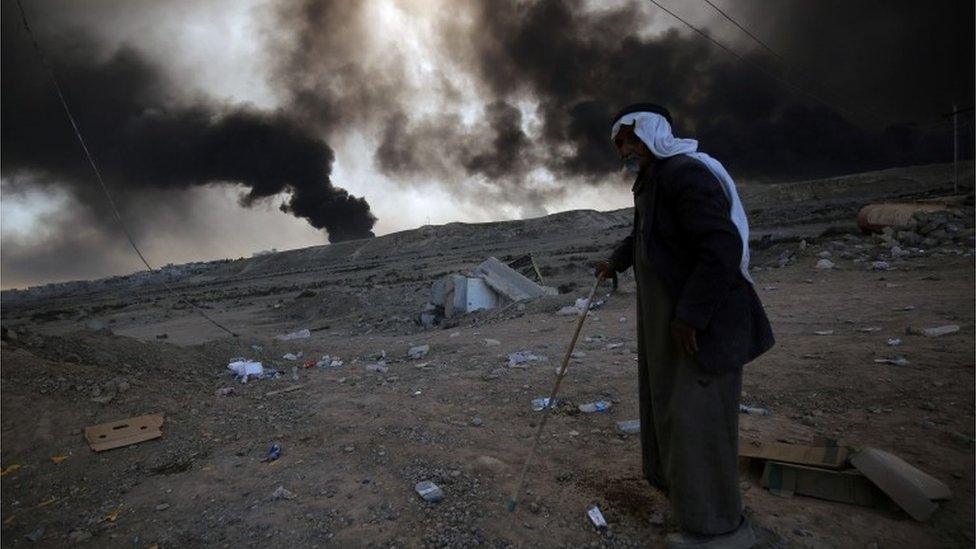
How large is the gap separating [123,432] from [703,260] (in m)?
3.86

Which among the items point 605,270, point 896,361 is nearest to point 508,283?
point 896,361

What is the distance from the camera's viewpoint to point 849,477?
7.45 ft

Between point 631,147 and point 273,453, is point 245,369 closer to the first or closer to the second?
point 273,453

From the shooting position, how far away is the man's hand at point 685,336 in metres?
1.87

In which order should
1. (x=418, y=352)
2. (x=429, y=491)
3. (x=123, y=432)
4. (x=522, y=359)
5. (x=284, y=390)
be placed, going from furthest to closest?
(x=418, y=352) < (x=522, y=359) < (x=284, y=390) < (x=123, y=432) < (x=429, y=491)

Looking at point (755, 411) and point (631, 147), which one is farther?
point (755, 411)

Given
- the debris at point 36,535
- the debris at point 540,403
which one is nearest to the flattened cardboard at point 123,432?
the debris at point 36,535

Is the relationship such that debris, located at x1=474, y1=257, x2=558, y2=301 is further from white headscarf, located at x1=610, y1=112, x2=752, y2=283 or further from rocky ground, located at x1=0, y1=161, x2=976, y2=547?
white headscarf, located at x1=610, y1=112, x2=752, y2=283

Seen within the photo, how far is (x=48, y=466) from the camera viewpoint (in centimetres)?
318

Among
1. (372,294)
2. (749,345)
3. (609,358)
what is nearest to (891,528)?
(749,345)

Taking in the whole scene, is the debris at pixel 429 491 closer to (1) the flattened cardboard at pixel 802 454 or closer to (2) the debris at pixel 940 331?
(1) the flattened cardboard at pixel 802 454

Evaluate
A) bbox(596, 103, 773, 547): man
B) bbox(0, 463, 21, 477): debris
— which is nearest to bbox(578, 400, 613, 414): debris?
bbox(596, 103, 773, 547): man

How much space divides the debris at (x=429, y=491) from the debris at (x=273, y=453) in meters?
1.06

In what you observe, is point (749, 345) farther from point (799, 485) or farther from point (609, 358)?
point (609, 358)
